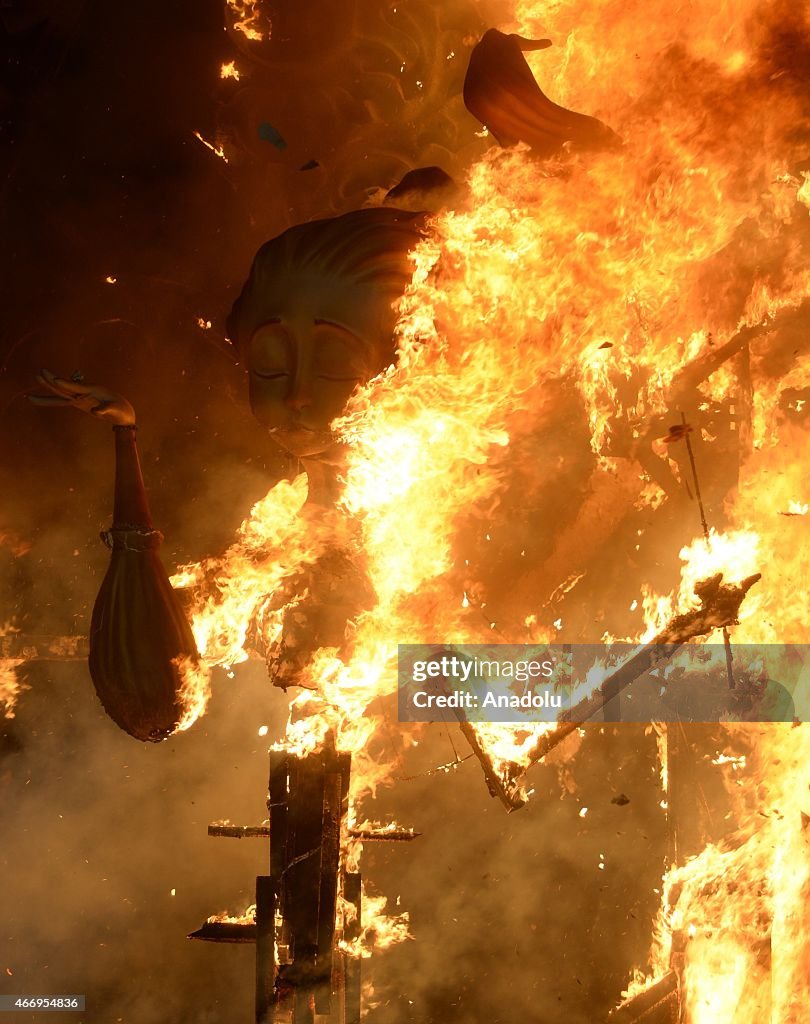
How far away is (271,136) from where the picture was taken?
16.8 feet

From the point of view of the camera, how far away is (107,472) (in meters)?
5.38

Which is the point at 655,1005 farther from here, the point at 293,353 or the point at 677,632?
the point at 293,353

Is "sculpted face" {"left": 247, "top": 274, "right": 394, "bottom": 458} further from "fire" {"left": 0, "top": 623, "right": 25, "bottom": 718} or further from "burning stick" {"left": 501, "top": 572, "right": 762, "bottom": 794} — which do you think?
"fire" {"left": 0, "top": 623, "right": 25, "bottom": 718}

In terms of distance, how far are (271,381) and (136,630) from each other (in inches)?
61.8

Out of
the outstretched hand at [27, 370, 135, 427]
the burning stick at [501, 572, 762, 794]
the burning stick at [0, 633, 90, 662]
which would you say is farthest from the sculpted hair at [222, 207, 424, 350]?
the burning stick at [0, 633, 90, 662]

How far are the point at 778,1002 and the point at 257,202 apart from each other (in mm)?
7076

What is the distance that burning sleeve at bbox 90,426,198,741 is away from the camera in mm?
4266

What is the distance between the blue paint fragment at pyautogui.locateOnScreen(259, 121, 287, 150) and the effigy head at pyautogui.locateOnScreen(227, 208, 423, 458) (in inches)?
47.4

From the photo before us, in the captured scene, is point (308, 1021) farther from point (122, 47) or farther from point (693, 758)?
point (122, 47)

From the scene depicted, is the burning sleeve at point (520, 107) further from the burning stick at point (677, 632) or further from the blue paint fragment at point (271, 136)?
the burning stick at point (677, 632)

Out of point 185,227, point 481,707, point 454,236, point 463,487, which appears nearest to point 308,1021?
point 481,707

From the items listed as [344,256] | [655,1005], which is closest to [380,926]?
[655,1005]

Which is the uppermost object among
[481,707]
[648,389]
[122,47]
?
[122,47]

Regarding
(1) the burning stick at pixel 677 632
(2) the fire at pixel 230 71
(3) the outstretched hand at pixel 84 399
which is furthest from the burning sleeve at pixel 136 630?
(2) the fire at pixel 230 71
